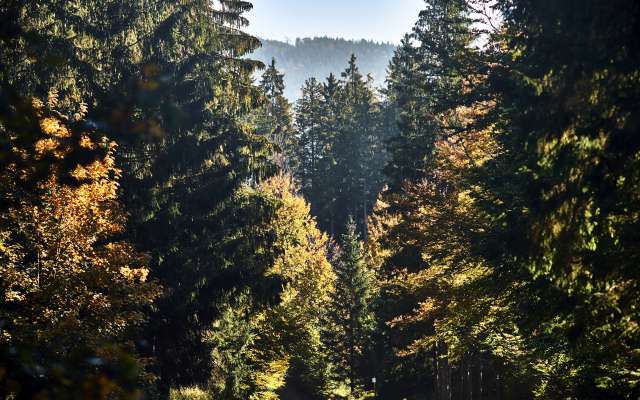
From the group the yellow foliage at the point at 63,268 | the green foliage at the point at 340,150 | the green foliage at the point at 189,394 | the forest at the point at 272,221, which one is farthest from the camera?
the green foliage at the point at 340,150

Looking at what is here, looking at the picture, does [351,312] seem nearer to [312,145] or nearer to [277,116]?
[312,145]

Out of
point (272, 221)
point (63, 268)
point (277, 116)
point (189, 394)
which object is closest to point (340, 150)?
point (277, 116)

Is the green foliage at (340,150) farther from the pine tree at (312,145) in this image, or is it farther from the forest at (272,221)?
the forest at (272,221)

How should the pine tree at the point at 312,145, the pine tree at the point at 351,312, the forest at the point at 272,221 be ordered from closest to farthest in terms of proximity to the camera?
the forest at the point at 272,221
the pine tree at the point at 351,312
the pine tree at the point at 312,145

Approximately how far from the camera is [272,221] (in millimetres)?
21438

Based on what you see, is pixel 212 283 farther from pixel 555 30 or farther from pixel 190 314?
pixel 555 30

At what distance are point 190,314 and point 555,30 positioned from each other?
49.0ft

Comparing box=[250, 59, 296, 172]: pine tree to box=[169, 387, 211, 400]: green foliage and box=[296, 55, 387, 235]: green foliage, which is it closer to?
box=[296, 55, 387, 235]: green foliage

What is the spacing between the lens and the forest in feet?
25.7

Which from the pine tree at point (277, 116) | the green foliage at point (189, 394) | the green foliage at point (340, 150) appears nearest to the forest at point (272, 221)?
the green foliage at point (189, 394)

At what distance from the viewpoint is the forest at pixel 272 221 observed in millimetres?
7848

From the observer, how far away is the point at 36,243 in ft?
39.4

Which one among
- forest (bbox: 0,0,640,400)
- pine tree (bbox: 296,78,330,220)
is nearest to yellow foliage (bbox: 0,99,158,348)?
forest (bbox: 0,0,640,400)

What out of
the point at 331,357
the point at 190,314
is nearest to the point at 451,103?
the point at 190,314
